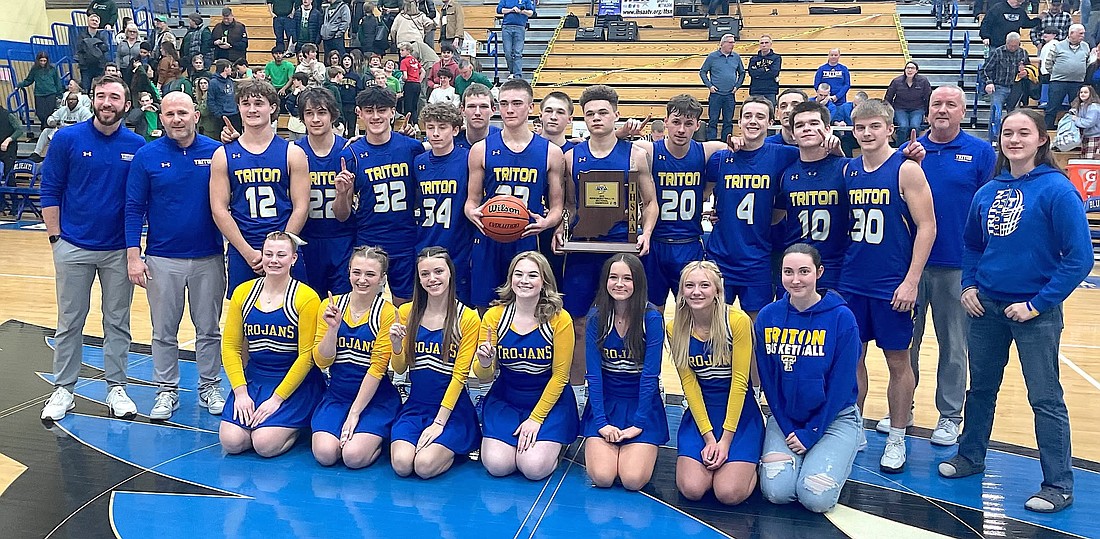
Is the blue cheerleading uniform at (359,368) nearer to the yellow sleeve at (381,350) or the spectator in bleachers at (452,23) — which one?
the yellow sleeve at (381,350)

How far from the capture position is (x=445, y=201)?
4.91 metres

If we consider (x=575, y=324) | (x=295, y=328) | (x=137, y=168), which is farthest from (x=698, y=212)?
(x=137, y=168)

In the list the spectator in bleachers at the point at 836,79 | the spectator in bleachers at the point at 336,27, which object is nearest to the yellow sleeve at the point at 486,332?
the spectator in bleachers at the point at 836,79

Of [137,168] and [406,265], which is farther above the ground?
[137,168]

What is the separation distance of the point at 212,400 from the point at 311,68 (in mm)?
9116

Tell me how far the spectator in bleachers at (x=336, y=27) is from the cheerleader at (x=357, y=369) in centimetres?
1144

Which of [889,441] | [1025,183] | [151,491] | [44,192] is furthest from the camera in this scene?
[44,192]

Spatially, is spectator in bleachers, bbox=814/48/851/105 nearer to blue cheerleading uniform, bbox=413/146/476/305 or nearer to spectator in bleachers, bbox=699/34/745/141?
spectator in bleachers, bbox=699/34/745/141

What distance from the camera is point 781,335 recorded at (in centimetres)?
403

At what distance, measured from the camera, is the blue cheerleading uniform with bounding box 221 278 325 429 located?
4.46 m

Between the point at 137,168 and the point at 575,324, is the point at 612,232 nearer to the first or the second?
the point at 575,324

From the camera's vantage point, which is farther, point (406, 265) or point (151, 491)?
point (406, 265)

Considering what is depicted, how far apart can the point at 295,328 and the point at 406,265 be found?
0.80 meters

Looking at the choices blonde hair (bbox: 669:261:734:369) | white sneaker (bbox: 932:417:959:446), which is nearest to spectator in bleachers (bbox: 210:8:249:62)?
blonde hair (bbox: 669:261:734:369)
